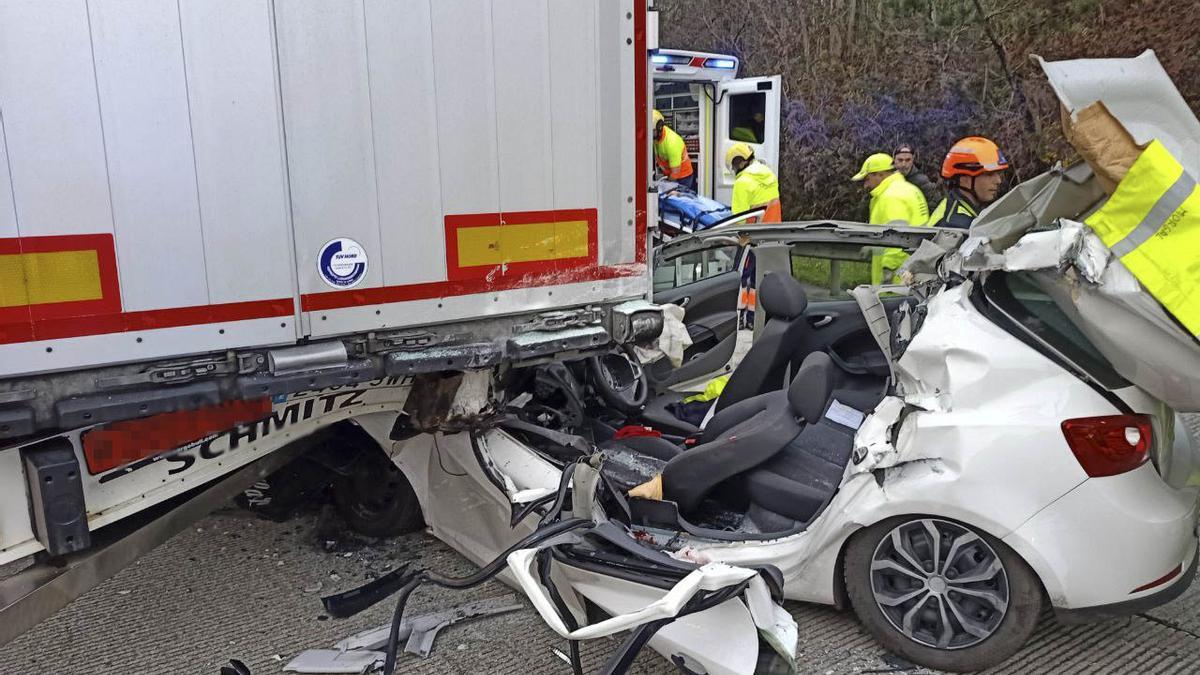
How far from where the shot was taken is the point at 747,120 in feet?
38.0

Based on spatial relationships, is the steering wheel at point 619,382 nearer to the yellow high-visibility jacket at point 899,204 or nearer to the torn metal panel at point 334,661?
the torn metal panel at point 334,661

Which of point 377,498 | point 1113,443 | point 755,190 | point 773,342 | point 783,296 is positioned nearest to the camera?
point 1113,443

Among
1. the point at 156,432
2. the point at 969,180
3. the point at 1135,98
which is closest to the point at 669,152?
the point at 969,180

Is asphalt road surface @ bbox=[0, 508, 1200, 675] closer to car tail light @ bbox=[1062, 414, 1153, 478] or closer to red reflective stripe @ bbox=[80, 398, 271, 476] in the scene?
car tail light @ bbox=[1062, 414, 1153, 478]

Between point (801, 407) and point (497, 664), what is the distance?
1.59 m

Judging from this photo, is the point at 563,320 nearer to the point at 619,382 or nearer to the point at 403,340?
the point at 403,340

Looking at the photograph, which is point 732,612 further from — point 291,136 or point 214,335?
point 291,136

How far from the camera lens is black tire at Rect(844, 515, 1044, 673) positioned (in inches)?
120

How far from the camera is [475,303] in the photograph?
308 centimetres

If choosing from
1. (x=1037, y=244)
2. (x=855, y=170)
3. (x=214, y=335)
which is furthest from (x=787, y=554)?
(x=855, y=170)

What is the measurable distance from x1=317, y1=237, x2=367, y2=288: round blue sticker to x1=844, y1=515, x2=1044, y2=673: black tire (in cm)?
205

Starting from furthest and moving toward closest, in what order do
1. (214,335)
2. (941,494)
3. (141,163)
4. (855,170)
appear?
(855,170) → (941,494) → (214,335) → (141,163)

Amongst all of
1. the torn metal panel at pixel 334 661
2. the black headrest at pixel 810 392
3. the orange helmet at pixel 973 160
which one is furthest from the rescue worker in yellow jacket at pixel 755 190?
the torn metal panel at pixel 334 661

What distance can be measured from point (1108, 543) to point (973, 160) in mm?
3670
